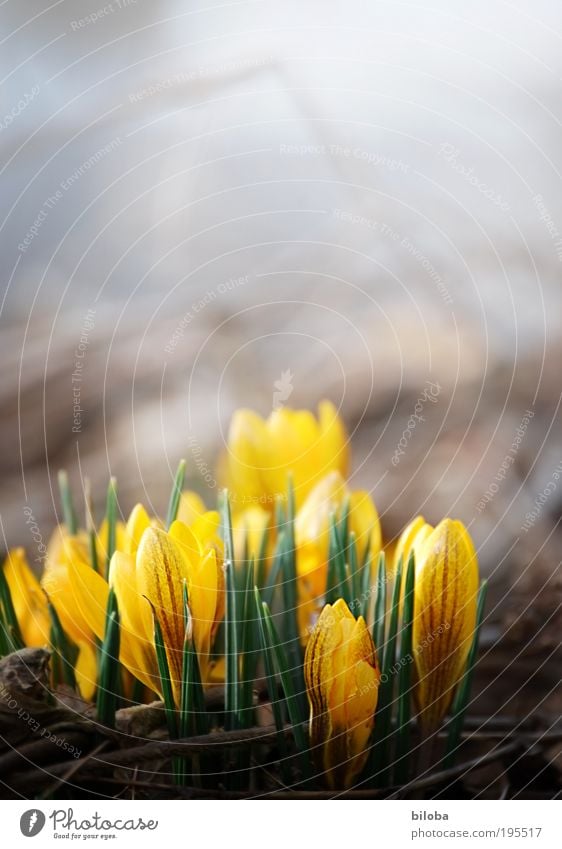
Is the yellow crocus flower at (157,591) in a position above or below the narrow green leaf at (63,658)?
above

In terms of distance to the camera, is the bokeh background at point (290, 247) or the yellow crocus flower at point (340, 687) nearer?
the yellow crocus flower at point (340, 687)

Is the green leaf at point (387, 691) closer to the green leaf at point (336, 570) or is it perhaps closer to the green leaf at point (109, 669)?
the green leaf at point (336, 570)

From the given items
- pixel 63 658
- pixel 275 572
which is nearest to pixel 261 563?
pixel 275 572

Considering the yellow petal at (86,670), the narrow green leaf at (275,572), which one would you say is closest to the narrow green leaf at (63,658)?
the yellow petal at (86,670)

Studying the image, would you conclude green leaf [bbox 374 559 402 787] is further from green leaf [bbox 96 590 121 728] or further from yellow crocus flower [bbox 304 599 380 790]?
green leaf [bbox 96 590 121 728]

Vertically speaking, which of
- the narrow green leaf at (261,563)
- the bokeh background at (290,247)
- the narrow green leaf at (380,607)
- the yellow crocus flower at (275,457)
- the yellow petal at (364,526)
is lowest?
the narrow green leaf at (380,607)
